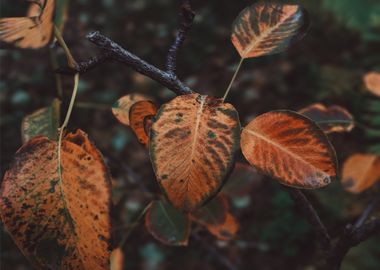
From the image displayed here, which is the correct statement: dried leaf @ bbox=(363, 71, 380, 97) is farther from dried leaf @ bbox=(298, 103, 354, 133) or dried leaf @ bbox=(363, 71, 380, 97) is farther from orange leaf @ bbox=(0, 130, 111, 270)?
orange leaf @ bbox=(0, 130, 111, 270)

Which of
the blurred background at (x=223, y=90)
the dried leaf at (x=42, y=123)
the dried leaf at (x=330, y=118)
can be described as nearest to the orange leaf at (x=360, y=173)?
the dried leaf at (x=330, y=118)

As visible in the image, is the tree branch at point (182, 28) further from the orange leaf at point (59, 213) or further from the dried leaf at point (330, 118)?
the dried leaf at point (330, 118)

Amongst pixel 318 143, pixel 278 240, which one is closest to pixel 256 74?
pixel 278 240

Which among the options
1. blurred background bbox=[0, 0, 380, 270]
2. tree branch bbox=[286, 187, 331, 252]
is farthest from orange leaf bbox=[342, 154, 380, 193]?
blurred background bbox=[0, 0, 380, 270]

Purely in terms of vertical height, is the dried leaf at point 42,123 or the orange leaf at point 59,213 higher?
the orange leaf at point 59,213

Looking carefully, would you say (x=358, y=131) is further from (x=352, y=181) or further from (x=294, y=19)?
(x=294, y=19)

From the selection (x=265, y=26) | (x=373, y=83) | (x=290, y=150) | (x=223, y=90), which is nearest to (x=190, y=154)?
(x=290, y=150)

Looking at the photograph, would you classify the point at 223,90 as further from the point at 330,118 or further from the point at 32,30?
the point at 32,30
